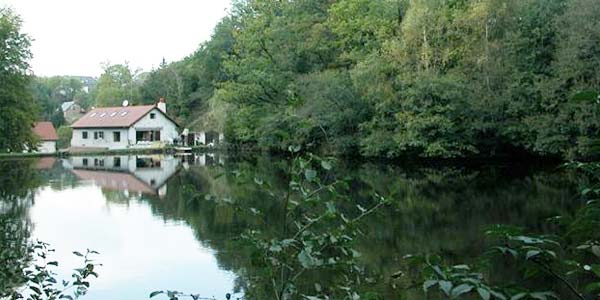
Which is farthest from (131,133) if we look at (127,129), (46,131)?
(46,131)

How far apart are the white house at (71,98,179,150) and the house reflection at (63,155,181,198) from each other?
9.37 metres

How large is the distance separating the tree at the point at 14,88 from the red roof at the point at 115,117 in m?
23.8

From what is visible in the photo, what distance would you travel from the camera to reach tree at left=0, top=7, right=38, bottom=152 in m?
23.6

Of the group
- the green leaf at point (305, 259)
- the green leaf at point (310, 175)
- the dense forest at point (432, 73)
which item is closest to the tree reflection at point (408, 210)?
the green leaf at point (310, 175)

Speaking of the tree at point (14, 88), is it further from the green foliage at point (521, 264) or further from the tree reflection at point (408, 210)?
the green foliage at point (521, 264)

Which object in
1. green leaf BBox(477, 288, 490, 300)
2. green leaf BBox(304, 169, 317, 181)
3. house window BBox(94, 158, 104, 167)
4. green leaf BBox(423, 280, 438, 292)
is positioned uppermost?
green leaf BBox(304, 169, 317, 181)

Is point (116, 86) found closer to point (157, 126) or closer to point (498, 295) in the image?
point (157, 126)

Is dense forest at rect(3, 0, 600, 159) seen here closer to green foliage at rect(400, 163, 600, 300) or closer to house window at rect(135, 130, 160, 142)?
house window at rect(135, 130, 160, 142)

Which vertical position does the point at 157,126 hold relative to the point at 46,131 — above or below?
above

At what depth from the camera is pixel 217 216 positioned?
15.1 m

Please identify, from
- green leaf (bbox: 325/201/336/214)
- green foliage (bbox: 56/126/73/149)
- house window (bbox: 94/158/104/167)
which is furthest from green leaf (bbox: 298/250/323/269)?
green foliage (bbox: 56/126/73/149)

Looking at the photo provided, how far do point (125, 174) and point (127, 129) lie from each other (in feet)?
71.7

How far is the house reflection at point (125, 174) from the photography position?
23.6m

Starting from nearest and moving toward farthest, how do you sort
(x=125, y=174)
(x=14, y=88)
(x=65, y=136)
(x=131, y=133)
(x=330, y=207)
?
(x=330, y=207), (x=14, y=88), (x=125, y=174), (x=131, y=133), (x=65, y=136)
